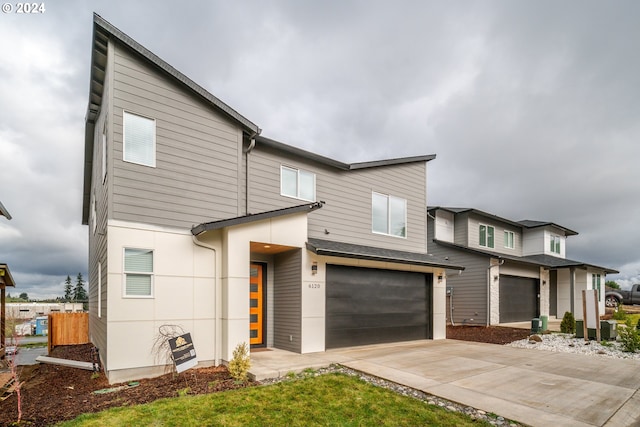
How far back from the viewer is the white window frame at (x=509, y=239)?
884 inches

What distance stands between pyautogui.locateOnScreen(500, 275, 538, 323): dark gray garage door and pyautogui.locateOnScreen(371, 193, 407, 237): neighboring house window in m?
8.76

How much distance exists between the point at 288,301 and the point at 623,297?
36.0m

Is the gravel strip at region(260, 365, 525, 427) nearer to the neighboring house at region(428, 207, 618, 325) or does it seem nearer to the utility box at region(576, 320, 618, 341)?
the utility box at region(576, 320, 618, 341)

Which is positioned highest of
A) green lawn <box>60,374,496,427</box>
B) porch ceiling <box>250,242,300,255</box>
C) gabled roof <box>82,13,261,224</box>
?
gabled roof <box>82,13,261,224</box>

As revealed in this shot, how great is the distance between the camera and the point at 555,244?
24.5 meters

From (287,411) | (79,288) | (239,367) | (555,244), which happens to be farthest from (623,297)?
(79,288)

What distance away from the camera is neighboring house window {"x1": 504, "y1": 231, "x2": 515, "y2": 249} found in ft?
73.7

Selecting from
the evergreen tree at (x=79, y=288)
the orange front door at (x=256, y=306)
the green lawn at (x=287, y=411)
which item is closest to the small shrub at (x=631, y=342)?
the green lawn at (x=287, y=411)

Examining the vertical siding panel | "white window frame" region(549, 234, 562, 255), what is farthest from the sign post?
"white window frame" region(549, 234, 562, 255)

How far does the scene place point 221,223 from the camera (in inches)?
303

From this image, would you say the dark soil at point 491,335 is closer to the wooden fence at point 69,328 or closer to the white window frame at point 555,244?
the white window frame at point 555,244

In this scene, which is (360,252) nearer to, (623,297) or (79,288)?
(623,297)

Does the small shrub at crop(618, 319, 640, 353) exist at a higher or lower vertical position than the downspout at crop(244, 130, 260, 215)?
lower

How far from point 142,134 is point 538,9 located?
11.1 meters
